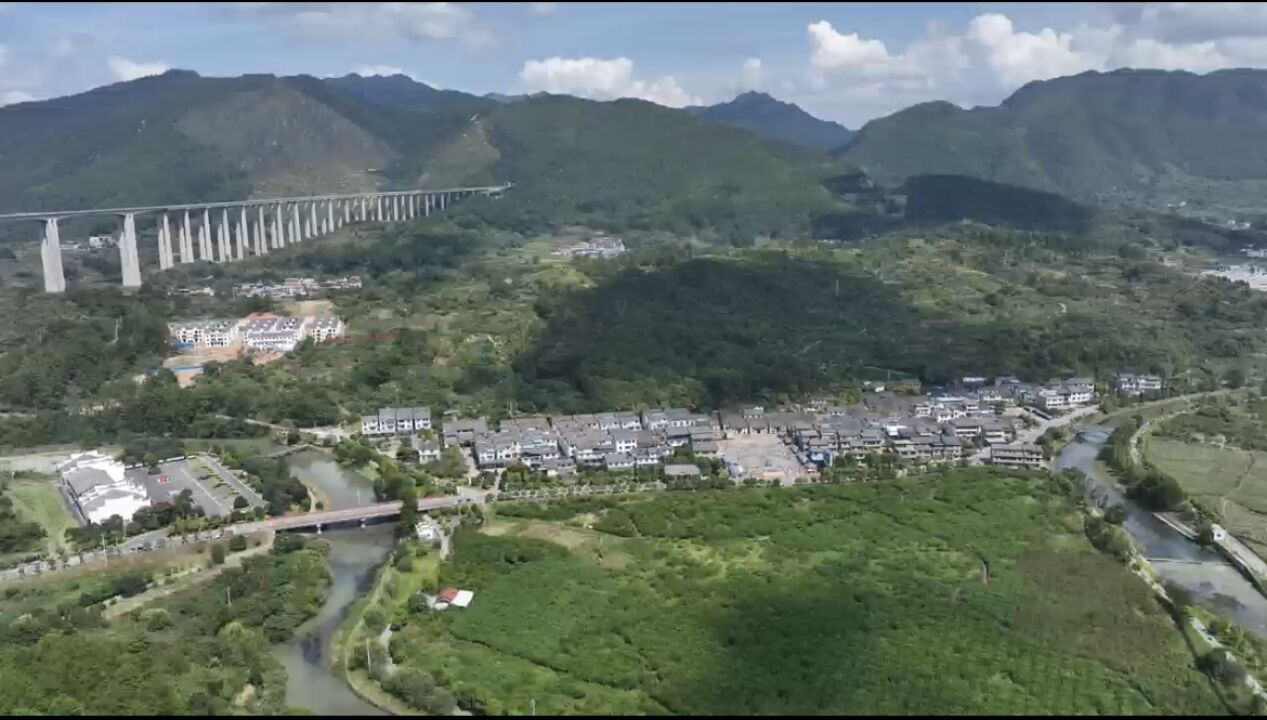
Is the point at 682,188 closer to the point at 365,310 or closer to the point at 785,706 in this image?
the point at 365,310

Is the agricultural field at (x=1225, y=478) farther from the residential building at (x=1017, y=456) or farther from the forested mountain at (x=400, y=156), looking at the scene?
the forested mountain at (x=400, y=156)

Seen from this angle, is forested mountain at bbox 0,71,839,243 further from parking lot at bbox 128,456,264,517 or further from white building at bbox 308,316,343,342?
parking lot at bbox 128,456,264,517

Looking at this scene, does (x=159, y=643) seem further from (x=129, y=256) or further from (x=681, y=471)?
(x=129, y=256)

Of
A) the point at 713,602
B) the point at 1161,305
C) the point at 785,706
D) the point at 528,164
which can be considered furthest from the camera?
the point at 528,164

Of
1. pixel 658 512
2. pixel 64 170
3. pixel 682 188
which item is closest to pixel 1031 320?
pixel 658 512

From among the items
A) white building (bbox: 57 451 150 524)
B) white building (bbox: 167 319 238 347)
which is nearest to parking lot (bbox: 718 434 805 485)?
white building (bbox: 57 451 150 524)

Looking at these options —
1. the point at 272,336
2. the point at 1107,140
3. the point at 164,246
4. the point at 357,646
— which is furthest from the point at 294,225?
the point at 1107,140
